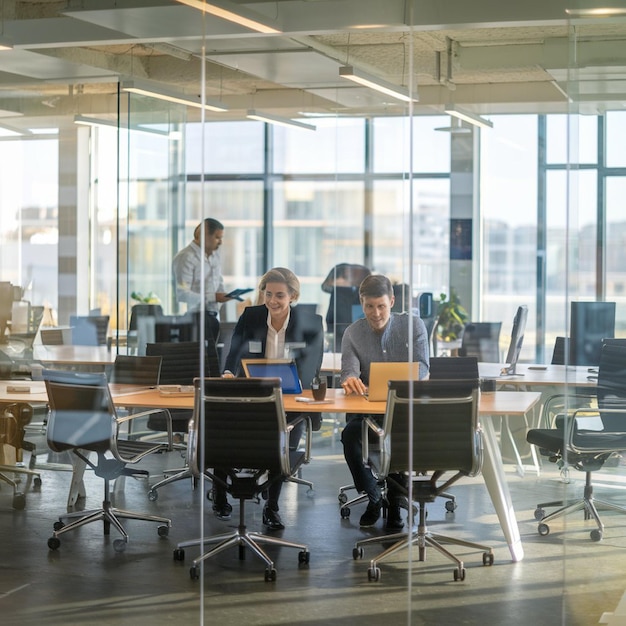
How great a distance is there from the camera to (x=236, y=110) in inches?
169

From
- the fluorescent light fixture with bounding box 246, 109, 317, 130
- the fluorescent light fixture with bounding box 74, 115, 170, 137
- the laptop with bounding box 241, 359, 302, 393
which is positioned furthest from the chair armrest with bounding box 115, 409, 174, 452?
the fluorescent light fixture with bounding box 246, 109, 317, 130

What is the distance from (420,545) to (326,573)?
0.42m

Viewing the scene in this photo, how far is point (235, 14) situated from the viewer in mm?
4457

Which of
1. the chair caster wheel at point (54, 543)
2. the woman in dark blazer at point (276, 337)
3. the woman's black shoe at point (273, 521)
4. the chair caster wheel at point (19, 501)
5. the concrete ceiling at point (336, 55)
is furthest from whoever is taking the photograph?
the chair caster wheel at point (19, 501)

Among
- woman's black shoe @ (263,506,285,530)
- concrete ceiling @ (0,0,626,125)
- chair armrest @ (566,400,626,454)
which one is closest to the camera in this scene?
concrete ceiling @ (0,0,626,125)

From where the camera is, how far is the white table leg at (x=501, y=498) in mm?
4258

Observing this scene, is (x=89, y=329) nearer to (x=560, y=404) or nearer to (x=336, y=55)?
(x=336, y=55)

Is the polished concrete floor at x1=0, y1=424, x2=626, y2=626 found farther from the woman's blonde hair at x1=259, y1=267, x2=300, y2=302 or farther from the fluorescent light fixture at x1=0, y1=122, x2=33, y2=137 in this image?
the fluorescent light fixture at x1=0, y1=122, x2=33, y2=137

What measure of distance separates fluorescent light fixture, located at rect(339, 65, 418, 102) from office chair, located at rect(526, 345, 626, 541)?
1364 mm

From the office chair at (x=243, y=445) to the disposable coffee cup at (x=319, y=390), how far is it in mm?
131

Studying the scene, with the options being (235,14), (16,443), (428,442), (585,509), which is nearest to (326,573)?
(428,442)

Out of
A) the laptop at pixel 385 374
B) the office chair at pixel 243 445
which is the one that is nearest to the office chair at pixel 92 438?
the office chair at pixel 243 445

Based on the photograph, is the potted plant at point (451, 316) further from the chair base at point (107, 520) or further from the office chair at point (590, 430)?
the chair base at point (107, 520)

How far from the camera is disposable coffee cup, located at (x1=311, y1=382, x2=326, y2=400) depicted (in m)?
4.48
